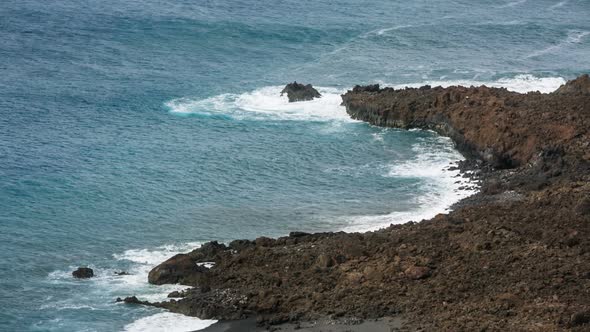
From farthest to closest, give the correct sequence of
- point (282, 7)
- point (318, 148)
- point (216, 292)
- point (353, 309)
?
point (282, 7), point (318, 148), point (216, 292), point (353, 309)

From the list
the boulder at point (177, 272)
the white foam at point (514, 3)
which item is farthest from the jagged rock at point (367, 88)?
the white foam at point (514, 3)

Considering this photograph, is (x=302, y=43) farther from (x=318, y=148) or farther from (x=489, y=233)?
(x=489, y=233)

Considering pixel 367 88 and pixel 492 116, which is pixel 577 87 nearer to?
pixel 492 116

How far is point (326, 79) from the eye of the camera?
94688mm

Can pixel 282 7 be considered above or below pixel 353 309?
above

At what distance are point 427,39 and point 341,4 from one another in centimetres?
1746

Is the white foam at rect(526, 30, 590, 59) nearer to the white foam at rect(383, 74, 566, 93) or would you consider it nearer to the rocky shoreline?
the white foam at rect(383, 74, 566, 93)

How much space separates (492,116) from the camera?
7300cm

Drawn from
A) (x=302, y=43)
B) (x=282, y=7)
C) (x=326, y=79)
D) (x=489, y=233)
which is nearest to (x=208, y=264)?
(x=489, y=233)

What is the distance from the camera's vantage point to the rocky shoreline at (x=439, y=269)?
4522 centimetres

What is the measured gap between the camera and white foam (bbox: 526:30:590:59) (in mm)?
104188

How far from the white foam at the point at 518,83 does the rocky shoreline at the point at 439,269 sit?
2626cm

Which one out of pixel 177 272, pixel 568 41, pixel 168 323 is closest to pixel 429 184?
pixel 177 272

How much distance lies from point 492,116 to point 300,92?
19269 mm
